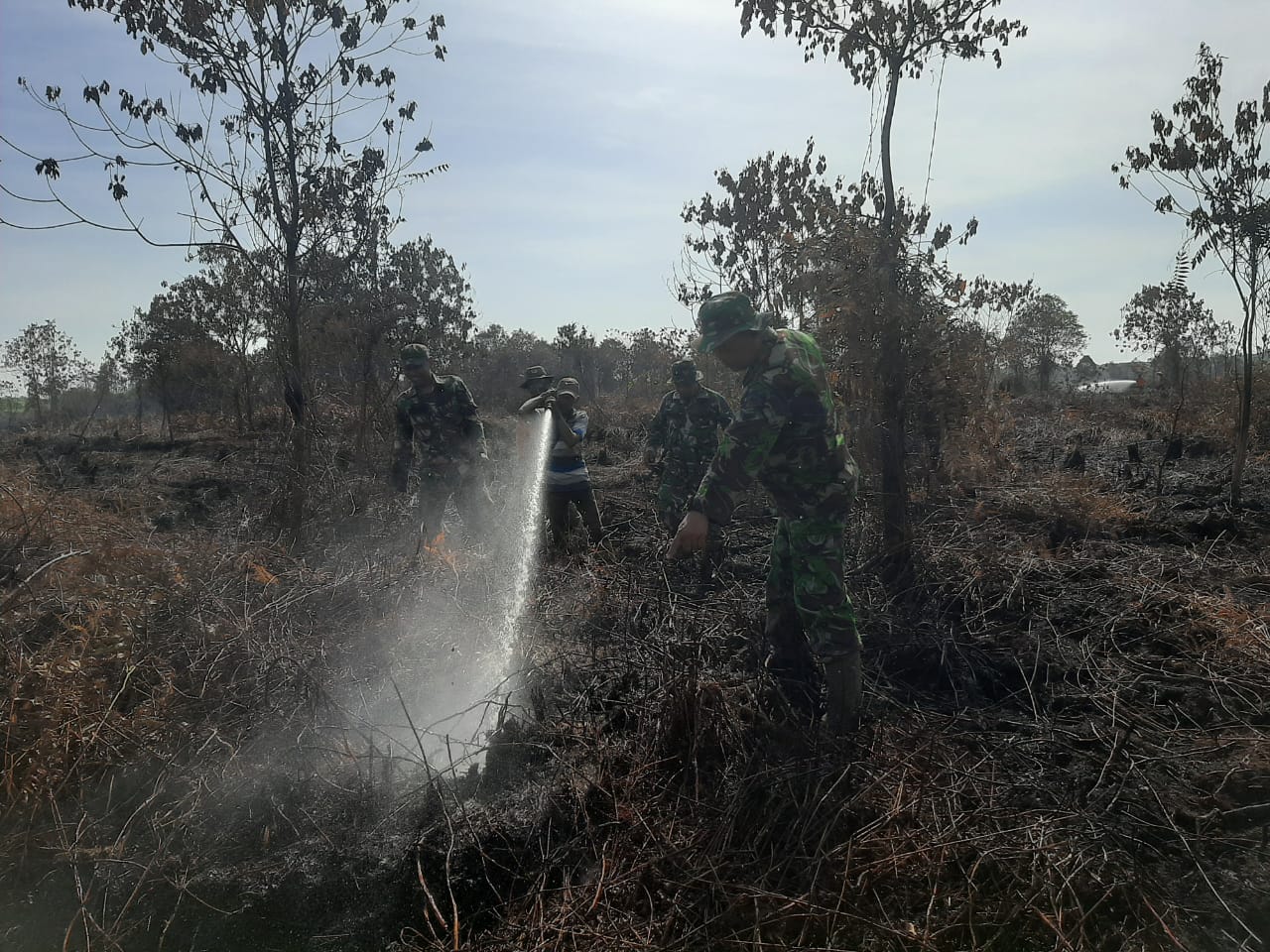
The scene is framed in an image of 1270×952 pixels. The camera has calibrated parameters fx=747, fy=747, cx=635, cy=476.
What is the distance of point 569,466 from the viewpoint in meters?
5.86

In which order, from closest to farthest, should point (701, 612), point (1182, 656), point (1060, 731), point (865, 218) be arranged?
point (1060, 731), point (1182, 656), point (701, 612), point (865, 218)

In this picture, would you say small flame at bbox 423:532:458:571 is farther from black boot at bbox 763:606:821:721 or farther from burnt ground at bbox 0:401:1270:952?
black boot at bbox 763:606:821:721

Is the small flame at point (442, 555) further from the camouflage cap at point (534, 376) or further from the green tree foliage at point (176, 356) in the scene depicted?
the green tree foliage at point (176, 356)

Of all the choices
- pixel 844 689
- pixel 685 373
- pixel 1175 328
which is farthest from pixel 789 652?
pixel 1175 328

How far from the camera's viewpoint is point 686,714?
2.57m

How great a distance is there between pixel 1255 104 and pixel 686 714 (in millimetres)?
7914

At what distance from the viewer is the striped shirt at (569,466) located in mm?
5820

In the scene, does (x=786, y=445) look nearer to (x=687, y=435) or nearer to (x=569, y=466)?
(x=687, y=435)

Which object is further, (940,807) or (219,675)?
(219,675)

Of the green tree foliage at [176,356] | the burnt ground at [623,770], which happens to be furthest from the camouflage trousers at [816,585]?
the green tree foliage at [176,356]

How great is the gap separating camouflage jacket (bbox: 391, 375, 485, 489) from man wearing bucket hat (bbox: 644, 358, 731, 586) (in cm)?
140

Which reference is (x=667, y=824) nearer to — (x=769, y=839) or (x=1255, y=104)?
(x=769, y=839)

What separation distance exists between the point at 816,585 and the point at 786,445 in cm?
53

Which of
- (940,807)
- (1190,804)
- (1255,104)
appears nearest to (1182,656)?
(1190,804)
